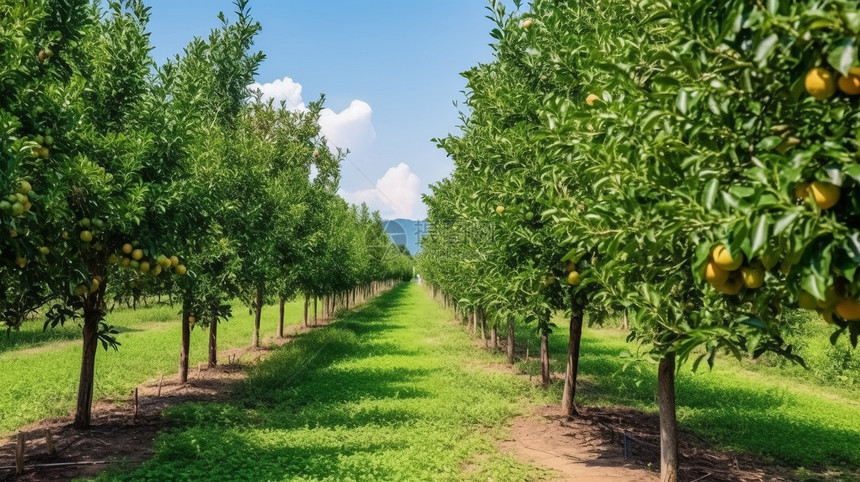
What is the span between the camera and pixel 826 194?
2590 millimetres

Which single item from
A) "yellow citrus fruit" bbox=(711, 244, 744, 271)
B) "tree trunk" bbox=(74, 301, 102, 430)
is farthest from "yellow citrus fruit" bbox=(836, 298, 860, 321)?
"tree trunk" bbox=(74, 301, 102, 430)

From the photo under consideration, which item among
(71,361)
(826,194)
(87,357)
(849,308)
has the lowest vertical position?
(71,361)

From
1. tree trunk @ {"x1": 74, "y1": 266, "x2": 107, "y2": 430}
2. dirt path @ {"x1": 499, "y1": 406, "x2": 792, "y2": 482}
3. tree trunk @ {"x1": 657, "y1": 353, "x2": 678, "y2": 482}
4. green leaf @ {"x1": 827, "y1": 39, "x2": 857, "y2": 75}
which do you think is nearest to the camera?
green leaf @ {"x1": 827, "y1": 39, "x2": 857, "y2": 75}

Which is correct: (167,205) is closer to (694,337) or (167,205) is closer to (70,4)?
(70,4)

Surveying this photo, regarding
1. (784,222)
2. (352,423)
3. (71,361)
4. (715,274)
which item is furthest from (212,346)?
(784,222)

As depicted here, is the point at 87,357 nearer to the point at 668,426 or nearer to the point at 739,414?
the point at 668,426

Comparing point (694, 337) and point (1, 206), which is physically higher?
point (1, 206)

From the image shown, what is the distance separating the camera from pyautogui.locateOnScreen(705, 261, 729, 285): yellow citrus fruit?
3033 mm

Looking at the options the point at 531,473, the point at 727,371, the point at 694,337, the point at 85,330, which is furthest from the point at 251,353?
the point at 694,337

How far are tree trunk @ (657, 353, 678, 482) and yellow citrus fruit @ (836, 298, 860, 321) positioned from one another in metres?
5.60

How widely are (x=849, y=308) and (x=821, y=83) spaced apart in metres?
1.04

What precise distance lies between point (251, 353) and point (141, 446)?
13.1 meters

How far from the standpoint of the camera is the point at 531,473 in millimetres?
9406

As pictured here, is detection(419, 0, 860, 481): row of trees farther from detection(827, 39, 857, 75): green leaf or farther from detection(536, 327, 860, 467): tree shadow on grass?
detection(536, 327, 860, 467): tree shadow on grass
